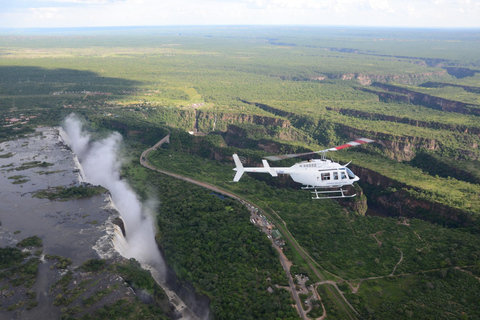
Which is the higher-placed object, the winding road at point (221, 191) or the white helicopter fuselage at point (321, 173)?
the white helicopter fuselage at point (321, 173)

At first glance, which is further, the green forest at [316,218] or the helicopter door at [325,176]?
the helicopter door at [325,176]

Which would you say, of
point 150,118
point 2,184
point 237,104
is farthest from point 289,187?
point 237,104

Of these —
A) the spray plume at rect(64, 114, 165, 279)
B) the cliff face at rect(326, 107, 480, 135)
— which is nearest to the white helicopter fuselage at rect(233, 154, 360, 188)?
the spray plume at rect(64, 114, 165, 279)

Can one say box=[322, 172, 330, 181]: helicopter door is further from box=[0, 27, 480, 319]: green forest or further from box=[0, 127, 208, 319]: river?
box=[0, 127, 208, 319]: river

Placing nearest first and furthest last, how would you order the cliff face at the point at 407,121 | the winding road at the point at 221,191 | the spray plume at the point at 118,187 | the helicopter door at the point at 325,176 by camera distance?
the winding road at the point at 221,191
the helicopter door at the point at 325,176
the spray plume at the point at 118,187
the cliff face at the point at 407,121

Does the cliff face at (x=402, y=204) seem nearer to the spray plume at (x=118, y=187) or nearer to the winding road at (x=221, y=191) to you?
the winding road at (x=221, y=191)

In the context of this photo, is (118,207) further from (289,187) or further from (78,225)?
(289,187)

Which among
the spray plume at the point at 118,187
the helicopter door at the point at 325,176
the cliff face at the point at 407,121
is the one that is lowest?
the spray plume at the point at 118,187

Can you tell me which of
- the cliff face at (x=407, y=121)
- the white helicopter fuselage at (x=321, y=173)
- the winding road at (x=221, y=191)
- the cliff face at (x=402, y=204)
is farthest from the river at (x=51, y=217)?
the cliff face at (x=407, y=121)
